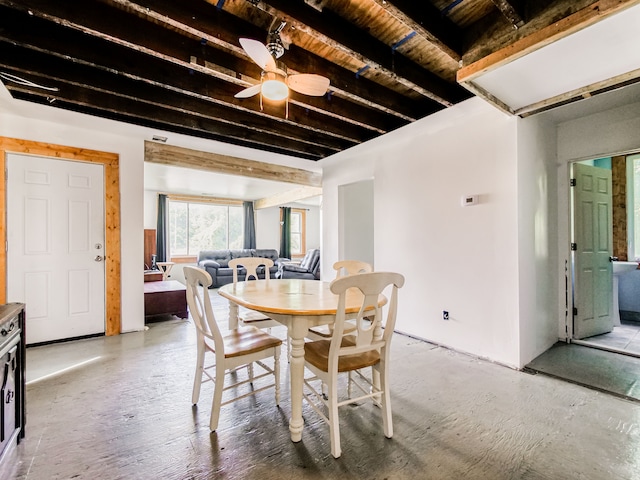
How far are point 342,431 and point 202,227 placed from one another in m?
7.58

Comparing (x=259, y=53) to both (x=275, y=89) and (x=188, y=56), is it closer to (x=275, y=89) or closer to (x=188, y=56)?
(x=275, y=89)

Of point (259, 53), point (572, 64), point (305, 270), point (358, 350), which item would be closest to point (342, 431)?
point (358, 350)

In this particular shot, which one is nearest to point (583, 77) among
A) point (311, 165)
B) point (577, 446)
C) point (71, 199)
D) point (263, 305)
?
point (577, 446)

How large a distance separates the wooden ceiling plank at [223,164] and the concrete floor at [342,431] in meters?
2.69

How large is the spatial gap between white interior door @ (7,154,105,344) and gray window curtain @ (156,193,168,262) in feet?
13.8

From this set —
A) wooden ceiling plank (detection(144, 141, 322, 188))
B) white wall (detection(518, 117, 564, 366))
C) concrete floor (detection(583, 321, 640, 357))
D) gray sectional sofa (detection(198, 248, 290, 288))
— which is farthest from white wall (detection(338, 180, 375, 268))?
gray sectional sofa (detection(198, 248, 290, 288))

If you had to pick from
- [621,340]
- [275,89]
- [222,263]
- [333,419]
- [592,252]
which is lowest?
[621,340]

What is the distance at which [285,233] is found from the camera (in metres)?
9.42

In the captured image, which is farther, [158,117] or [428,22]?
[158,117]

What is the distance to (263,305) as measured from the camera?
175 centimetres

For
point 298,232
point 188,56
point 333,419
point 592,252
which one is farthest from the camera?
point 298,232

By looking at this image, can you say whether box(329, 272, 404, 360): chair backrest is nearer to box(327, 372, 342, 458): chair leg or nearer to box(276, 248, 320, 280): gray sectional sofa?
box(327, 372, 342, 458): chair leg

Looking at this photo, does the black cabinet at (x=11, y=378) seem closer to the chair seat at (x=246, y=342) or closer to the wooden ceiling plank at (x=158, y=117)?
the chair seat at (x=246, y=342)

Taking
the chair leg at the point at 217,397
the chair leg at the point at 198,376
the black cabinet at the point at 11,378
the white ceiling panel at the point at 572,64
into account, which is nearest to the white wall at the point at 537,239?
the white ceiling panel at the point at 572,64
